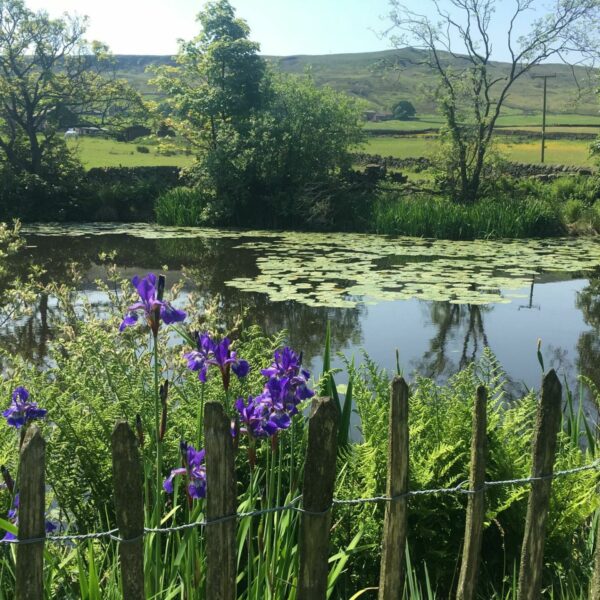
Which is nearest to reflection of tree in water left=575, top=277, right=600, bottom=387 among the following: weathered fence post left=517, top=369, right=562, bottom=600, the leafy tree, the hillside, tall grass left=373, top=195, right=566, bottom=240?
tall grass left=373, top=195, right=566, bottom=240

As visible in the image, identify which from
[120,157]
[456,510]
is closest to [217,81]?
[120,157]

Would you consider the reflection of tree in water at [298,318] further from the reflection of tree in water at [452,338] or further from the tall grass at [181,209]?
the tall grass at [181,209]

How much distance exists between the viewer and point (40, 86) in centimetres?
2083

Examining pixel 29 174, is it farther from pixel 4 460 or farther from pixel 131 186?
pixel 4 460

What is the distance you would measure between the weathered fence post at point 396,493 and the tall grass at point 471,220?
14.3 m

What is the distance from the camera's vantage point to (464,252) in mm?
13578

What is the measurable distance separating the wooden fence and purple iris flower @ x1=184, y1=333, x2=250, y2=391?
14.1 inches

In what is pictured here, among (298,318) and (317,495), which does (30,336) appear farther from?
(317,495)

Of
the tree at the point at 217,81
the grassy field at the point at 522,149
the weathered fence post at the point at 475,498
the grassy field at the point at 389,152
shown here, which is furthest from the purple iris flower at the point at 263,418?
the grassy field at the point at 522,149

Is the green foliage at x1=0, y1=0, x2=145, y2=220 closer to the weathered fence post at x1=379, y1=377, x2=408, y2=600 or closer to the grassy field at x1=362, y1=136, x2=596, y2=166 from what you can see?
the grassy field at x1=362, y1=136, x2=596, y2=166

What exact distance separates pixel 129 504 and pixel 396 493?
2.37ft

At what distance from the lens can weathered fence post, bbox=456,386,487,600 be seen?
1970mm

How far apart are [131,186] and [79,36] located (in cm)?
479

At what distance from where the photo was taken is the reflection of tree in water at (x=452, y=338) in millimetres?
6902
